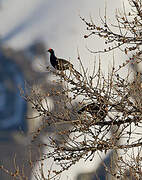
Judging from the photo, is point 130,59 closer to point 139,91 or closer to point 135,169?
point 139,91

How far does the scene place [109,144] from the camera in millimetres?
8273

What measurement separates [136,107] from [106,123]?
2.99 ft

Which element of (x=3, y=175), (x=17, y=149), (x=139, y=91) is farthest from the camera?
(x=3, y=175)

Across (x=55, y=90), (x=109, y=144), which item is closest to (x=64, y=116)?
(x=55, y=90)

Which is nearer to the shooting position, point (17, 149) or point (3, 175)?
point (17, 149)

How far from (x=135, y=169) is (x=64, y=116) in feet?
6.10

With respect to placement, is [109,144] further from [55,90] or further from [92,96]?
[55,90]

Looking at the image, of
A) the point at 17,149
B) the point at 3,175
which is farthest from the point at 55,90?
the point at 3,175

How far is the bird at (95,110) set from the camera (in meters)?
8.23

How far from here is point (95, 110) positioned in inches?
332

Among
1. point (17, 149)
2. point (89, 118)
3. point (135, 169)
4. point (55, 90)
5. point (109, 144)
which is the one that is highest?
point (17, 149)

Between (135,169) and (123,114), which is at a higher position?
(123,114)

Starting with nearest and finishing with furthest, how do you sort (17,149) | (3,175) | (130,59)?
(130,59)
(17,149)
(3,175)

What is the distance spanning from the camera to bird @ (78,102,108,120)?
27.0ft
